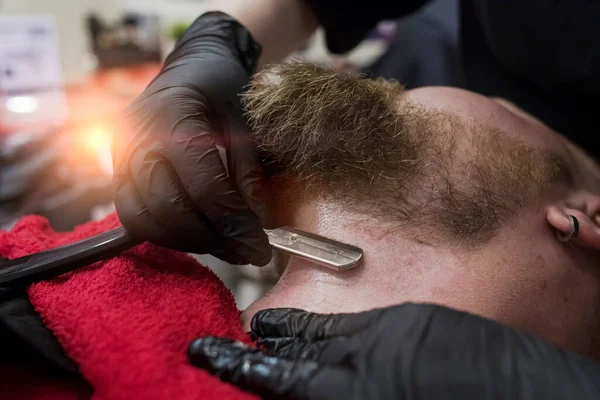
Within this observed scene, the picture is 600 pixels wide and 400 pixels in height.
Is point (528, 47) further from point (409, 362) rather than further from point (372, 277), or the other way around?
point (409, 362)

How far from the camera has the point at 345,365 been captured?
1.56 feet

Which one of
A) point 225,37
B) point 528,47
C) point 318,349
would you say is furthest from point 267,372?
point 528,47

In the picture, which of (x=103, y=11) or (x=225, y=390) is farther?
(x=103, y=11)

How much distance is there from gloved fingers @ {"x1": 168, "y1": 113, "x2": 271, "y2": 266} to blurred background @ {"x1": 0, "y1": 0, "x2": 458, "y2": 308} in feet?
1.03

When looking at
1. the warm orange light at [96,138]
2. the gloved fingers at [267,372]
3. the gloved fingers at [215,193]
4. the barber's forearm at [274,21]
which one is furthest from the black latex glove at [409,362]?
the warm orange light at [96,138]

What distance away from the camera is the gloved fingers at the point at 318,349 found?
1.57ft

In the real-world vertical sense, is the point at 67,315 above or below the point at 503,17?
below

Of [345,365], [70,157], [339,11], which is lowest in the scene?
[70,157]

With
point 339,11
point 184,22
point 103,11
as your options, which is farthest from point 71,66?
point 339,11

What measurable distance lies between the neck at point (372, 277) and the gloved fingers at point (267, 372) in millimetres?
103

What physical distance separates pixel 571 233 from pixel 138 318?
1.78ft

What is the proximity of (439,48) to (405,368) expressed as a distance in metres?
1.08

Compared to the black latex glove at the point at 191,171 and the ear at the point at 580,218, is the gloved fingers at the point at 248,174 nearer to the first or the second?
the black latex glove at the point at 191,171

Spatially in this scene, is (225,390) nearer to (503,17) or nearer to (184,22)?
(503,17)
